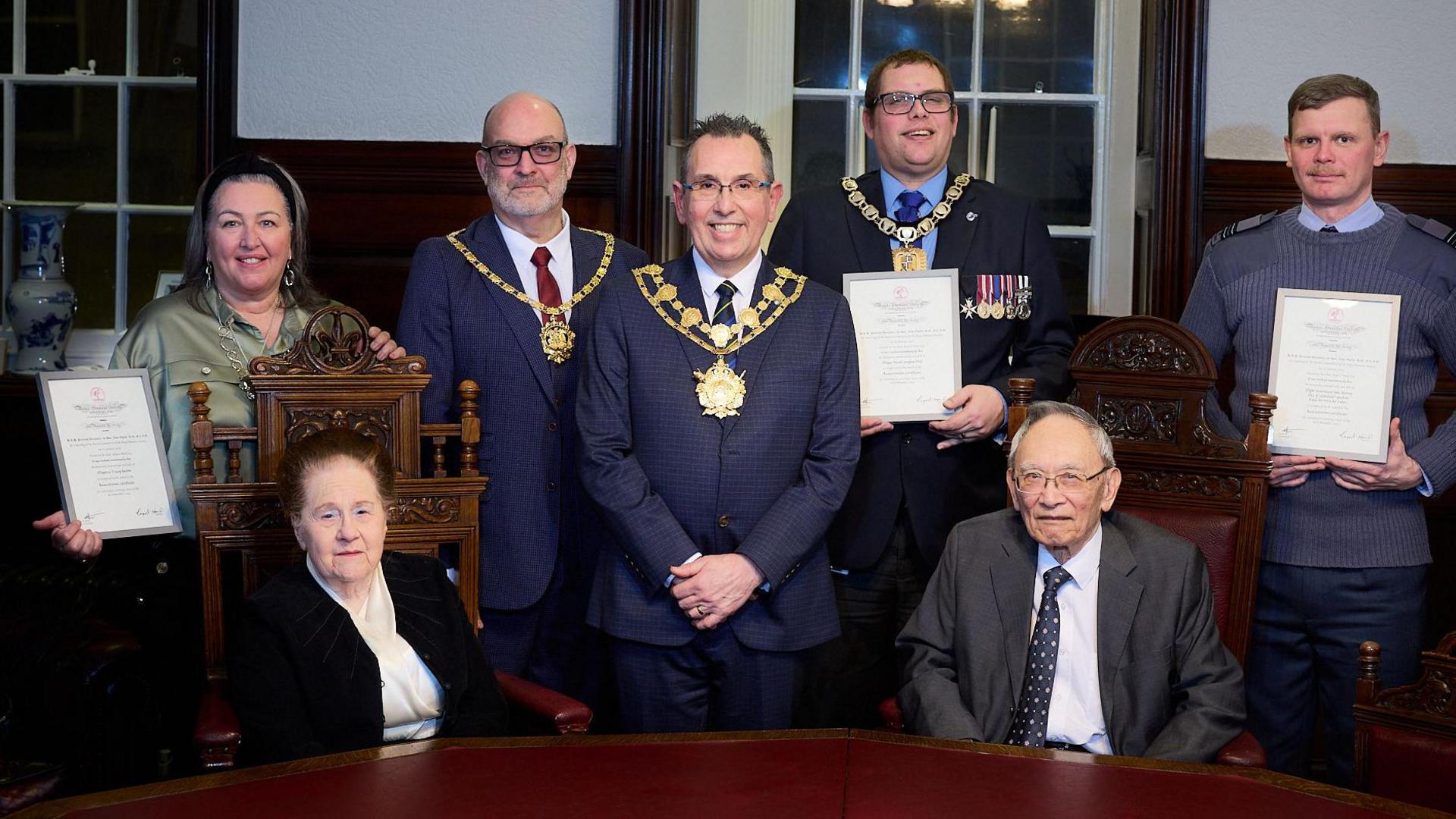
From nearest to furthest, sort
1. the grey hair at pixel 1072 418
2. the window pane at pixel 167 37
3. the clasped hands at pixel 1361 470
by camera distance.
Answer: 1. the grey hair at pixel 1072 418
2. the clasped hands at pixel 1361 470
3. the window pane at pixel 167 37

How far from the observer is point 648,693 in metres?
2.92

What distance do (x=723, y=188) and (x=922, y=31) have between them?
2008 mm

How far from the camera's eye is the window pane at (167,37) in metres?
4.83

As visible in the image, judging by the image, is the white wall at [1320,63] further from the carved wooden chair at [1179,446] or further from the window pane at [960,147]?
the carved wooden chair at [1179,446]

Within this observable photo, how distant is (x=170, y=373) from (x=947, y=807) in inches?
82.1

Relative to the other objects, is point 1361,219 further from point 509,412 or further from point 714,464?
point 509,412

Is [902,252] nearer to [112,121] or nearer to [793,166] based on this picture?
[793,166]

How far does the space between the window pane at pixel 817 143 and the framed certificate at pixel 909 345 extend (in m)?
1.49

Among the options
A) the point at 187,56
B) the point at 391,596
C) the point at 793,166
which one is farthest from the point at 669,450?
the point at 187,56

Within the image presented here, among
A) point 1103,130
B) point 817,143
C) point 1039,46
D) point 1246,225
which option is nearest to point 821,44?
point 817,143

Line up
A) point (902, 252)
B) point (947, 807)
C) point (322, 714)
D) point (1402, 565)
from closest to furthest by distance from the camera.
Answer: point (947, 807), point (322, 714), point (1402, 565), point (902, 252)

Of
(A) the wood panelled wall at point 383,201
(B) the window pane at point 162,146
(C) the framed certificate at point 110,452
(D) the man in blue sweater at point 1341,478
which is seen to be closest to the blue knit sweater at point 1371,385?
(D) the man in blue sweater at point 1341,478

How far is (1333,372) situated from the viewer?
3.17 m

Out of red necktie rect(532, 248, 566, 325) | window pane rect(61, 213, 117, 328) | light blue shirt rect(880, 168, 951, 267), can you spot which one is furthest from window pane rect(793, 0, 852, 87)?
window pane rect(61, 213, 117, 328)
